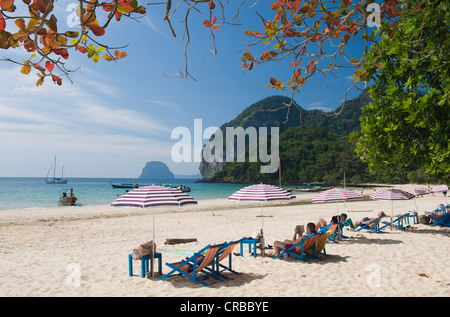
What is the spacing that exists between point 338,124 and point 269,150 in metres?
50.7

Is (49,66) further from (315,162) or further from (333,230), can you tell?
(315,162)

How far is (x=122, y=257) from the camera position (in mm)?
7805

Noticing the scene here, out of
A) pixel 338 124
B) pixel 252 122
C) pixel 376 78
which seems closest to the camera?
pixel 376 78

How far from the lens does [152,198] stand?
545 centimetres

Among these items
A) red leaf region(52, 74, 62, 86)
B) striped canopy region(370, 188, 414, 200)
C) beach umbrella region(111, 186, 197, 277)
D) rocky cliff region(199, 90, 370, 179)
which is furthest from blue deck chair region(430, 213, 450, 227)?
rocky cliff region(199, 90, 370, 179)

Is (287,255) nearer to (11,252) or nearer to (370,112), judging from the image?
(370,112)

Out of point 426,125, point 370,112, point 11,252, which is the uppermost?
point 370,112

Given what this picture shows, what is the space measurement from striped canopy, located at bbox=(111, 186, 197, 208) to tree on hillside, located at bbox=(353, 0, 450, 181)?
4443 millimetres

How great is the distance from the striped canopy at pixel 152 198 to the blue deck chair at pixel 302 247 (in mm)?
2754

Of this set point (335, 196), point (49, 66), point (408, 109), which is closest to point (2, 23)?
point (49, 66)

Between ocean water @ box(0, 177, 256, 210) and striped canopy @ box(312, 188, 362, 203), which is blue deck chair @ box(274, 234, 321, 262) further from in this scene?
ocean water @ box(0, 177, 256, 210)
